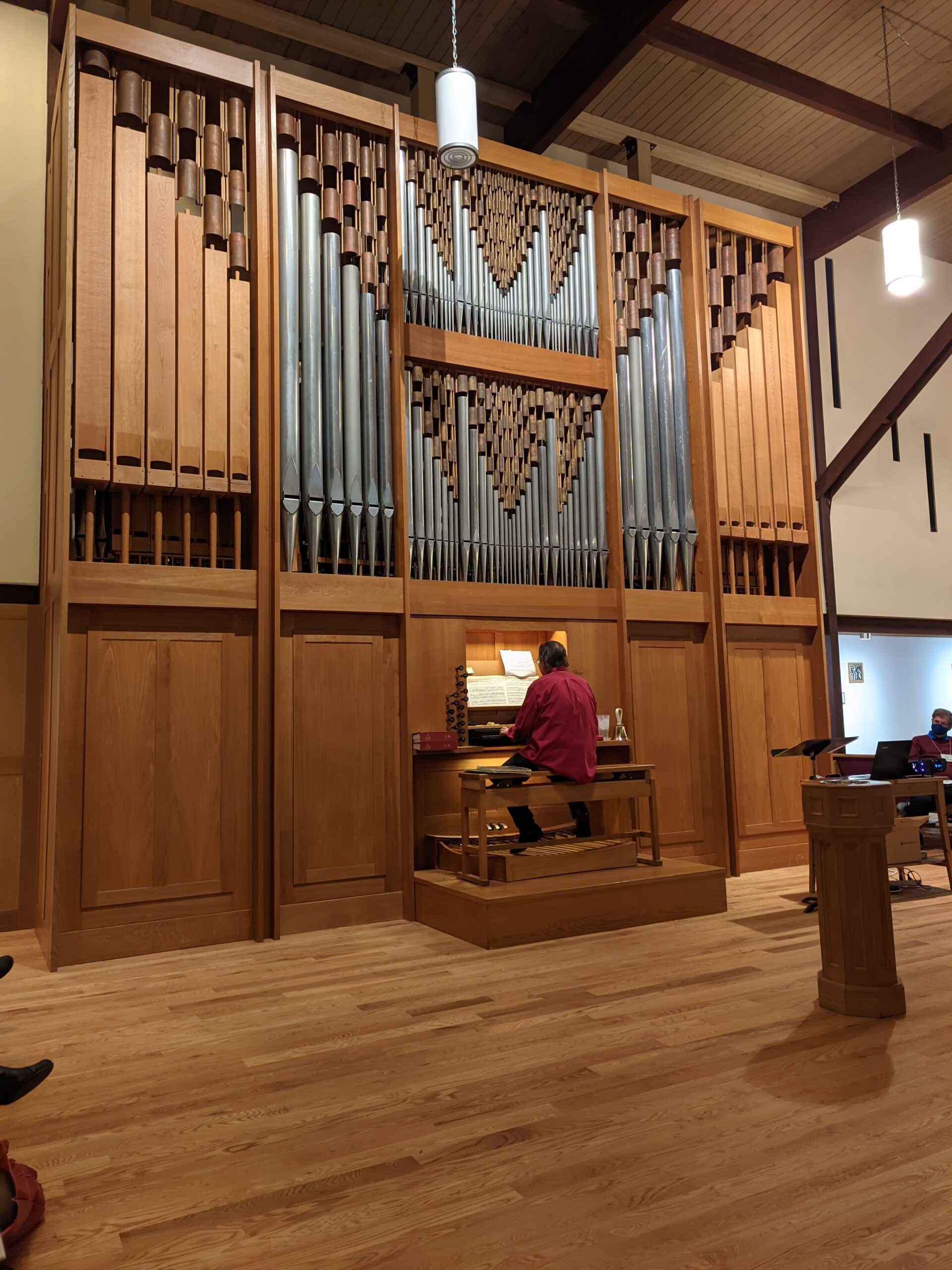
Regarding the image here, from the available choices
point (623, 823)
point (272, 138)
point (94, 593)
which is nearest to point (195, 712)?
point (94, 593)

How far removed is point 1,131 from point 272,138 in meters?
1.78

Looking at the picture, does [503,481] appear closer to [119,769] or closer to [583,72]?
[119,769]

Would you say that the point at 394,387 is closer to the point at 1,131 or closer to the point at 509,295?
the point at 509,295

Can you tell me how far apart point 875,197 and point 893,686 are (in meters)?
5.19

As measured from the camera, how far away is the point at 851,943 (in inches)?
146

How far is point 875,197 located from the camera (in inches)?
345

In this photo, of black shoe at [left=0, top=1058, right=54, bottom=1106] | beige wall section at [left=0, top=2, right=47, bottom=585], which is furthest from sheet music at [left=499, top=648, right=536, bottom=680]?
black shoe at [left=0, top=1058, right=54, bottom=1106]

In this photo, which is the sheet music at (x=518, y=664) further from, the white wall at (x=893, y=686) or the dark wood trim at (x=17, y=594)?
the white wall at (x=893, y=686)

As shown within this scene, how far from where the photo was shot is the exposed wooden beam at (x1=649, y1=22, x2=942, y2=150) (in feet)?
21.5

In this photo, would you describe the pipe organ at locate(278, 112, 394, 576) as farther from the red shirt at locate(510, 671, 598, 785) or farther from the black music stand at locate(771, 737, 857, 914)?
the black music stand at locate(771, 737, 857, 914)

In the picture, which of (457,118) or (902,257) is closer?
(457,118)

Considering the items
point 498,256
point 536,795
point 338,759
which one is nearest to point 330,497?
point 338,759

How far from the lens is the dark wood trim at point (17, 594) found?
5887 mm

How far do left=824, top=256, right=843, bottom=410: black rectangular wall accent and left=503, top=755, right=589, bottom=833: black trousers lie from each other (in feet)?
18.6
